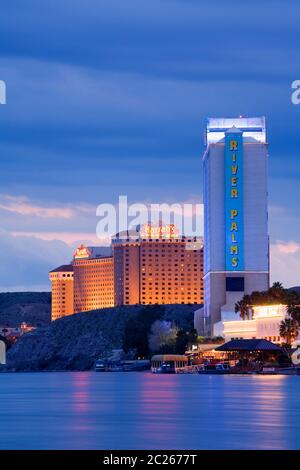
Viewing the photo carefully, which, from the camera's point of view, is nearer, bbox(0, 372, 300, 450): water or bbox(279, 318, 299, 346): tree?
bbox(0, 372, 300, 450): water

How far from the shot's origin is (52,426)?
76062 millimetres

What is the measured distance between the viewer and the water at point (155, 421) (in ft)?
214

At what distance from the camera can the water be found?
65250mm

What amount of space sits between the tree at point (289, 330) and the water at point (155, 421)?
249ft

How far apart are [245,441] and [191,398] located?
139 ft

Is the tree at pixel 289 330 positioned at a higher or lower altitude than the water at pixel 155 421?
higher

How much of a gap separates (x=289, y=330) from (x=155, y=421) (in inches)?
4620

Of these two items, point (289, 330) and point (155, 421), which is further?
point (289, 330)

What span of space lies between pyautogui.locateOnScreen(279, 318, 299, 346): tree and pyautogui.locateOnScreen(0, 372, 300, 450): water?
76.0 m

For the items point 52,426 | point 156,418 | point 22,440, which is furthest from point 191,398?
point 22,440

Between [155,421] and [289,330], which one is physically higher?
[289,330]

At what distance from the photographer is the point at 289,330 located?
195 meters

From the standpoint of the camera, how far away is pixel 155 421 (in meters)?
79.4
